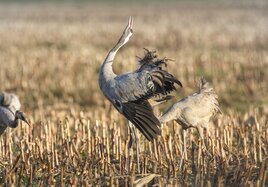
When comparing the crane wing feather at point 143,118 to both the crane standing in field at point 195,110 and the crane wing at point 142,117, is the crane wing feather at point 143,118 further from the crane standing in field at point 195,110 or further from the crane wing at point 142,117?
the crane standing in field at point 195,110

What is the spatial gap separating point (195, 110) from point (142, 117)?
126 centimetres

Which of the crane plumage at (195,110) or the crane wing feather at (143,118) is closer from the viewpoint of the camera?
the crane wing feather at (143,118)

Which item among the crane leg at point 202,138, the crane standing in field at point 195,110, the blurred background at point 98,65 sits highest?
the blurred background at point 98,65

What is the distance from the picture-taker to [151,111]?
7609 mm

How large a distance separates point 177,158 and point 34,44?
16.7 m

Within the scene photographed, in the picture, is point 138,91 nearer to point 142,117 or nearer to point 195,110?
point 142,117

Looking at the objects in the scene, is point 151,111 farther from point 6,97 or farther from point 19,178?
point 6,97

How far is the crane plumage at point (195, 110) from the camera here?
8430 mm

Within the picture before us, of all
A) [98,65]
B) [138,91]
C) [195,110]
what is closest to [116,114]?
[195,110]

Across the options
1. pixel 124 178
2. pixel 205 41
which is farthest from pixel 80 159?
pixel 205 41

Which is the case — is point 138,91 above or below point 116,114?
below

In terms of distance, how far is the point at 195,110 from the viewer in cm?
852

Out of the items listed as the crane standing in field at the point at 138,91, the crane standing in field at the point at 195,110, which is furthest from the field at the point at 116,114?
the crane standing in field at the point at 138,91

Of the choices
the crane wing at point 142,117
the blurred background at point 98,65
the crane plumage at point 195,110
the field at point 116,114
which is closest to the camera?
the field at point 116,114
